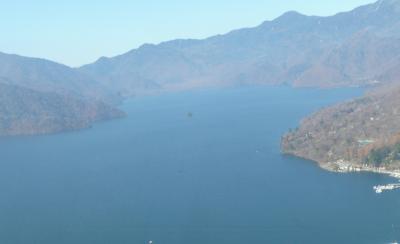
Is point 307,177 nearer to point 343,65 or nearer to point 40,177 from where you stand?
point 40,177

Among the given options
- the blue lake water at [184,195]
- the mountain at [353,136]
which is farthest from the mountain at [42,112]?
the mountain at [353,136]

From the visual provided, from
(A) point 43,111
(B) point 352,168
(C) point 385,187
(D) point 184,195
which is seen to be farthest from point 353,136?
(A) point 43,111

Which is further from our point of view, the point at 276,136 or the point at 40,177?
the point at 276,136

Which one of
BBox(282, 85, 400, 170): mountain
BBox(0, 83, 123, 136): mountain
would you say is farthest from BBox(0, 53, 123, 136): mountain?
BBox(282, 85, 400, 170): mountain

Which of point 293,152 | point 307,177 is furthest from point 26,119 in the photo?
point 307,177

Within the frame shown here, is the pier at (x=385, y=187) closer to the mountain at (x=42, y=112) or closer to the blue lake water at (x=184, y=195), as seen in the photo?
the blue lake water at (x=184, y=195)
